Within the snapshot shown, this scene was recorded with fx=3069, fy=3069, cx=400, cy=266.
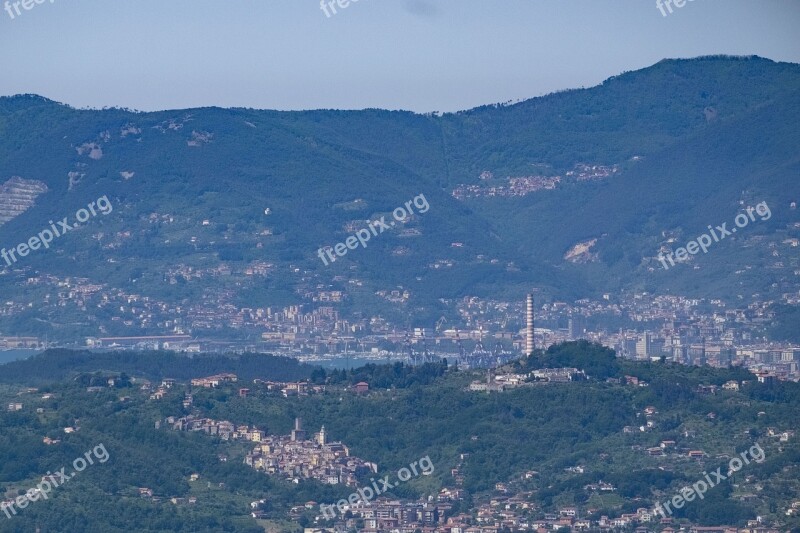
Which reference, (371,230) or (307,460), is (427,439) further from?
(371,230)

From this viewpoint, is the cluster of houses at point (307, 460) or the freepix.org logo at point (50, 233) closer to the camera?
the cluster of houses at point (307, 460)

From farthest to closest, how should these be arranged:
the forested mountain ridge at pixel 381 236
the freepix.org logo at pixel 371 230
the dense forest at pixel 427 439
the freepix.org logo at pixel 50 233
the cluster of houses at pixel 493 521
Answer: the freepix.org logo at pixel 371 230
the freepix.org logo at pixel 50 233
the forested mountain ridge at pixel 381 236
the dense forest at pixel 427 439
the cluster of houses at pixel 493 521

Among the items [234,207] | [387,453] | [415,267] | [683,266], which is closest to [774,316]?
[683,266]

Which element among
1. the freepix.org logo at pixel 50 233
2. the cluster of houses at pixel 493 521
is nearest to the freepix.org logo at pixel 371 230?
the freepix.org logo at pixel 50 233

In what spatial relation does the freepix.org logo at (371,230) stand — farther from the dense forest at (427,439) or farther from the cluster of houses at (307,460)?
the cluster of houses at (307,460)

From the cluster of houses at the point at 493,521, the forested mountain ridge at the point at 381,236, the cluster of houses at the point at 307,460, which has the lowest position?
the cluster of houses at the point at 493,521

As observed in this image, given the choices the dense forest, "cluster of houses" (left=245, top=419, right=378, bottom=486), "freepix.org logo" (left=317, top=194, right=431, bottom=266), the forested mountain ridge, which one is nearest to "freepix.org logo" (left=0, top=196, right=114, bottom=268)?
the forested mountain ridge

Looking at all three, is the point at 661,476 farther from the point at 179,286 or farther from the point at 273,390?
the point at 179,286

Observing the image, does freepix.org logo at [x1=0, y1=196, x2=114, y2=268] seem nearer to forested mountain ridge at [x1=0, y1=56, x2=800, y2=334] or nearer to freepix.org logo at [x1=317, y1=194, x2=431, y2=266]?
forested mountain ridge at [x1=0, y1=56, x2=800, y2=334]

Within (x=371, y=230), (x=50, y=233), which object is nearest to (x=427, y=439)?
(x=50, y=233)

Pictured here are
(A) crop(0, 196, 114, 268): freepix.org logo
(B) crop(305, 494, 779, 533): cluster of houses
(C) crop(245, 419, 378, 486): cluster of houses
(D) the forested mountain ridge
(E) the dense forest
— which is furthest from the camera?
(A) crop(0, 196, 114, 268): freepix.org logo

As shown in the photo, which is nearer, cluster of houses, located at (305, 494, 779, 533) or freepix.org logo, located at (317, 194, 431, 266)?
cluster of houses, located at (305, 494, 779, 533)
